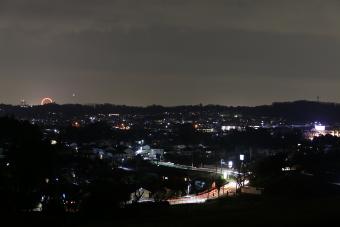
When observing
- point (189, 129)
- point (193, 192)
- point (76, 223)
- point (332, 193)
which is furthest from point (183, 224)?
point (189, 129)

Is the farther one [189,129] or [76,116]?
[76,116]

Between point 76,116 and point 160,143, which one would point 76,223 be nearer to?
point 160,143

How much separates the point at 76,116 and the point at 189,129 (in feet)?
198

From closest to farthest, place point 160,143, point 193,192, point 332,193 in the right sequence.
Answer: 1. point 332,193
2. point 193,192
3. point 160,143

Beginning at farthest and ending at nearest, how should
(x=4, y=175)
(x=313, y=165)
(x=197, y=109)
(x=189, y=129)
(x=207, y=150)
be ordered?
(x=197, y=109), (x=189, y=129), (x=207, y=150), (x=313, y=165), (x=4, y=175)

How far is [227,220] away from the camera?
16.8m

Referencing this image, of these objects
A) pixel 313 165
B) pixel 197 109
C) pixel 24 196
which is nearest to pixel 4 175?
pixel 24 196

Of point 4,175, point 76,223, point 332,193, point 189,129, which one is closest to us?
point 76,223

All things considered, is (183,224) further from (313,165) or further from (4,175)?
(313,165)

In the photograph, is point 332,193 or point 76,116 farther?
point 76,116

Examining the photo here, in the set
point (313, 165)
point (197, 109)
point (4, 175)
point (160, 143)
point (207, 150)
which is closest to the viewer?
point (4, 175)

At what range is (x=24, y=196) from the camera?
2302 cm

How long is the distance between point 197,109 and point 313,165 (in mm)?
134675

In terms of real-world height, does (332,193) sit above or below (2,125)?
below
